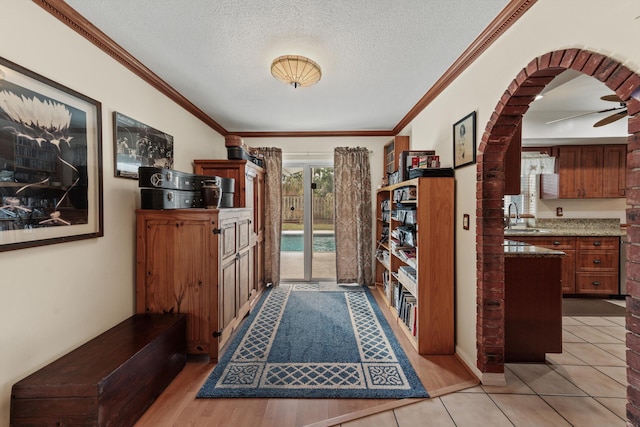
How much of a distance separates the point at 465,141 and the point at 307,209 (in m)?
2.74

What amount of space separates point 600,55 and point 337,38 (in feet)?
4.65

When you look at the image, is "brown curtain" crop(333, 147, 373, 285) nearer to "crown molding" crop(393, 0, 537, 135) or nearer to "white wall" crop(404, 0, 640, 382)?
"white wall" crop(404, 0, 640, 382)

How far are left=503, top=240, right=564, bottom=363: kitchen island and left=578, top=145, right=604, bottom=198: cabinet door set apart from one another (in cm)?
287

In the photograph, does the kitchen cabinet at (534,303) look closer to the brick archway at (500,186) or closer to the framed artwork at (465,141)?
the brick archway at (500,186)

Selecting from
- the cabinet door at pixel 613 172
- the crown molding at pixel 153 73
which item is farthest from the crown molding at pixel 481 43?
the cabinet door at pixel 613 172

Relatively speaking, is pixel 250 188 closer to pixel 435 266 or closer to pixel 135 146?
pixel 135 146

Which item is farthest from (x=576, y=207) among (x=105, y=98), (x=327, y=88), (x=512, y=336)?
(x=105, y=98)

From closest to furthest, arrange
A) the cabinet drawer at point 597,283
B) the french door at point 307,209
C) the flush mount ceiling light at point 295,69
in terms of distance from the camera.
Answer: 1. the flush mount ceiling light at point 295,69
2. the cabinet drawer at point 597,283
3. the french door at point 307,209

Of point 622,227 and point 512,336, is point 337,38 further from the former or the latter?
point 622,227

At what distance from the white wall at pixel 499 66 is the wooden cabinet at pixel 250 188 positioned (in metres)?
2.20

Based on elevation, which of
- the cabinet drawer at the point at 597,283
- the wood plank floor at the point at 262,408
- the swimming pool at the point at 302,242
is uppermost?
the swimming pool at the point at 302,242

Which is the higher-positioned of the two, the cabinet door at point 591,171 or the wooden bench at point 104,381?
the cabinet door at point 591,171

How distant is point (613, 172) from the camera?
396 cm

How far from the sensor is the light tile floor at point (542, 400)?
5.27 feet
